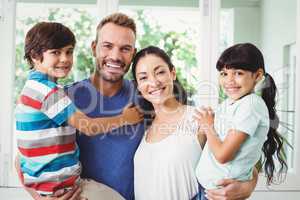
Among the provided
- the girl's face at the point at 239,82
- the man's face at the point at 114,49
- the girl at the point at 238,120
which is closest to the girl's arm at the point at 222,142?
the girl at the point at 238,120

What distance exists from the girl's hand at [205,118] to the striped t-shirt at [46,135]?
1.30 feet

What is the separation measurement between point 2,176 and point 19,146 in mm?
909

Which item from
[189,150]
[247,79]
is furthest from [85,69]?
[247,79]

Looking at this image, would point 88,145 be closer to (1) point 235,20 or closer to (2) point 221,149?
→ (2) point 221,149

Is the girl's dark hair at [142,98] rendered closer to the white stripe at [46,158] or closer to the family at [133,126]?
the family at [133,126]

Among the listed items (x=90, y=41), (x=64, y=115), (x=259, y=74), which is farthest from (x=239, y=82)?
(x=90, y=41)

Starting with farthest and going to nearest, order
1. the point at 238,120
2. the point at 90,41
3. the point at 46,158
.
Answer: the point at 90,41 → the point at 46,158 → the point at 238,120

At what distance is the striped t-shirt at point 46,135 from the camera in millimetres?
1075

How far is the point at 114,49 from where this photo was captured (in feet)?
3.92

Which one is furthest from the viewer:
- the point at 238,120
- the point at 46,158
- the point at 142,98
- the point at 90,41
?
the point at 90,41

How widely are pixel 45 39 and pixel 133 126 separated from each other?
407 mm

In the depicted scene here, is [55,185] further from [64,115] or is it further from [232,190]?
[232,190]

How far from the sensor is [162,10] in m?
1.79

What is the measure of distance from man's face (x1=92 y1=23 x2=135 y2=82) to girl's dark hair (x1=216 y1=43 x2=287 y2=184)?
12.4 inches
